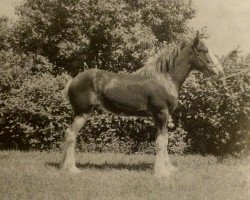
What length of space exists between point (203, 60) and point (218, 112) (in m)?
3.07

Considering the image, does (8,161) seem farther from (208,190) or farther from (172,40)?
(172,40)

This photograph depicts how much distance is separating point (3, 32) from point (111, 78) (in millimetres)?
7920

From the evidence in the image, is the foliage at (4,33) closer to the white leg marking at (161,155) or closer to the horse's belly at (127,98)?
the horse's belly at (127,98)

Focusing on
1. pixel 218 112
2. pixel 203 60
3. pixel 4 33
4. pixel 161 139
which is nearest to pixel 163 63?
pixel 203 60

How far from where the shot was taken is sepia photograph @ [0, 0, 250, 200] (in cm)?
739

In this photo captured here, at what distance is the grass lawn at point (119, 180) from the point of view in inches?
253

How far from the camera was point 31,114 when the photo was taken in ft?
38.0

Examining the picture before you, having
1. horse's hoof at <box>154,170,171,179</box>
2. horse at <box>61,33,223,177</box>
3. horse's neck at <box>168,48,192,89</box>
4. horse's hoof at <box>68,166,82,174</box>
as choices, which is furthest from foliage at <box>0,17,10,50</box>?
horse's hoof at <box>154,170,171,179</box>

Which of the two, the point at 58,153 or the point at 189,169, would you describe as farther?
the point at 58,153

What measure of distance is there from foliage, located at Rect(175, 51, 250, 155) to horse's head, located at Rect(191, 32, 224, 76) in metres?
2.33

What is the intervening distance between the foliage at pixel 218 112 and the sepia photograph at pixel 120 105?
29 millimetres

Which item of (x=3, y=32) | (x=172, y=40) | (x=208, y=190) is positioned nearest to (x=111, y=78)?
(x=208, y=190)

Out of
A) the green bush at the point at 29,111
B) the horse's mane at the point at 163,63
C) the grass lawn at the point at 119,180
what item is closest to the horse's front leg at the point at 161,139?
the grass lawn at the point at 119,180

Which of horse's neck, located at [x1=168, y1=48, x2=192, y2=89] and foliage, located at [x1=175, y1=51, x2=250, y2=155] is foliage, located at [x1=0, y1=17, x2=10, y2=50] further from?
horse's neck, located at [x1=168, y1=48, x2=192, y2=89]
